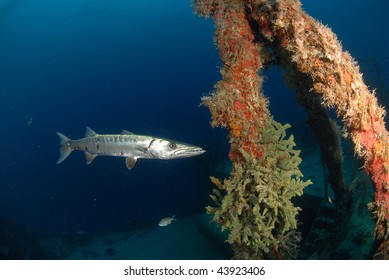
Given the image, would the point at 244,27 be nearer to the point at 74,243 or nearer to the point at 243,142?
the point at 243,142

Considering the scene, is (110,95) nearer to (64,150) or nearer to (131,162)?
(64,150)

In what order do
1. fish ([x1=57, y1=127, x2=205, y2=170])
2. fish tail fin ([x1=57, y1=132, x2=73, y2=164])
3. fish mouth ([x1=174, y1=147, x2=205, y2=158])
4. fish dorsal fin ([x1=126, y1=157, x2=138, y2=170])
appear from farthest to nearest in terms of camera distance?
1. fish tail fin ([x1=57, y1=132, x2=73, y2=164])
2. fish dorsal fin ([x1=126, y1=157, x2=138, y2=170])
3. fish ([x1=57, y1=127, x2=205, y2=170])
4. fish mouth ([x1=174, y1=147, x2=205, y2=158])

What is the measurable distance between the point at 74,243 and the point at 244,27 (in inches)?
766

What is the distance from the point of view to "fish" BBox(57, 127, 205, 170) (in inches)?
168

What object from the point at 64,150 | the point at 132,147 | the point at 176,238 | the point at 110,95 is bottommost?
the point at 176,238

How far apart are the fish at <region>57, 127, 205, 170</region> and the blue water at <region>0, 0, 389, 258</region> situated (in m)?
10.8

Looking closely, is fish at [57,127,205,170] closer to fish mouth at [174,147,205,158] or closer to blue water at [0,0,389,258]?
fish mouth at [174,147,205,158]

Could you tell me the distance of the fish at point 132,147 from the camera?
168 inches

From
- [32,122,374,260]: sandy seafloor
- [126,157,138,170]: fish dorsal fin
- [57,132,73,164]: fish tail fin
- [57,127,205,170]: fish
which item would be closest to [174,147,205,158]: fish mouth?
[57,127,205,170]: fish

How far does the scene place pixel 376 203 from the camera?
402cm

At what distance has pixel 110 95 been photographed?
4205 inches

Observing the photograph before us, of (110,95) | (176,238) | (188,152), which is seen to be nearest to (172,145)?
(188,152)

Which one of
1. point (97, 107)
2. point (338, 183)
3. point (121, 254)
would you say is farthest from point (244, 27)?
point (97, 107)

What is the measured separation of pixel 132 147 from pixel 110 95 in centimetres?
10804
